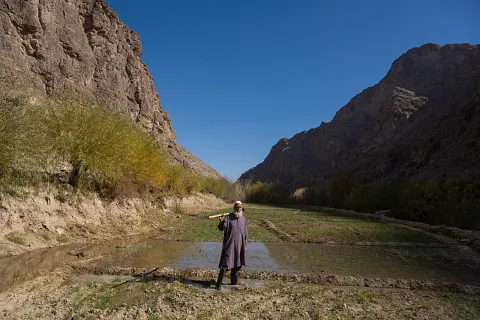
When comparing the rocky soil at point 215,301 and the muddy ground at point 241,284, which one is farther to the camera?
the muddy ground at point 241,284

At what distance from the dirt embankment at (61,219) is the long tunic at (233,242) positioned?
20.0 ft

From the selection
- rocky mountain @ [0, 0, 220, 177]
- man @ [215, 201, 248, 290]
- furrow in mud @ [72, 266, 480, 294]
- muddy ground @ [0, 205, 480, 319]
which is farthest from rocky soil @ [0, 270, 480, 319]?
rocky mountain @ [0, 0, 220, 177]

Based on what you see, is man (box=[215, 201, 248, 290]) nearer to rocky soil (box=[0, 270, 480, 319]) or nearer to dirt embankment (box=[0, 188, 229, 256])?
rocky soil (box=[0, 270, 480, 319])

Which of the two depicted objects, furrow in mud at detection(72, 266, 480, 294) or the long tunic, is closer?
the long tunic

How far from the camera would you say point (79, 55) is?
45219mm

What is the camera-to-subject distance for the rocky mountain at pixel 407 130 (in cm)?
4912

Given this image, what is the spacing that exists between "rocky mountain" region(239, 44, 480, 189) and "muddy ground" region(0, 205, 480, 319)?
29.8m

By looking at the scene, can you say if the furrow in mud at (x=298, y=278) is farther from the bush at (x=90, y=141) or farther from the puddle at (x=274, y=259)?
the bush at (x=90, y=141)

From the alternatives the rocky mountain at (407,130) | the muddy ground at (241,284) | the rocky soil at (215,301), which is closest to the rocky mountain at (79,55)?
the muddy ground at (241,284)

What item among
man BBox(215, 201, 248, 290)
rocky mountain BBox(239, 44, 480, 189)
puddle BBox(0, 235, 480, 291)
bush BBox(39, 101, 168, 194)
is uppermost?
rocky mountain BBox(239, 44, 480, 189)

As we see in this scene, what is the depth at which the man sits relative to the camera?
6.68 meters

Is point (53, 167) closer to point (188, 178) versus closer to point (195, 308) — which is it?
point (195, 308)

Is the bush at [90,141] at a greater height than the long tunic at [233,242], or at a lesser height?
greater

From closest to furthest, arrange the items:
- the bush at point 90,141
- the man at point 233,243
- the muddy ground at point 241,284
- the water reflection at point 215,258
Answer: the muddy ground at point 241,284
the man at point 233,243
the water reflection at point 215,258
the bush at point 90,141
